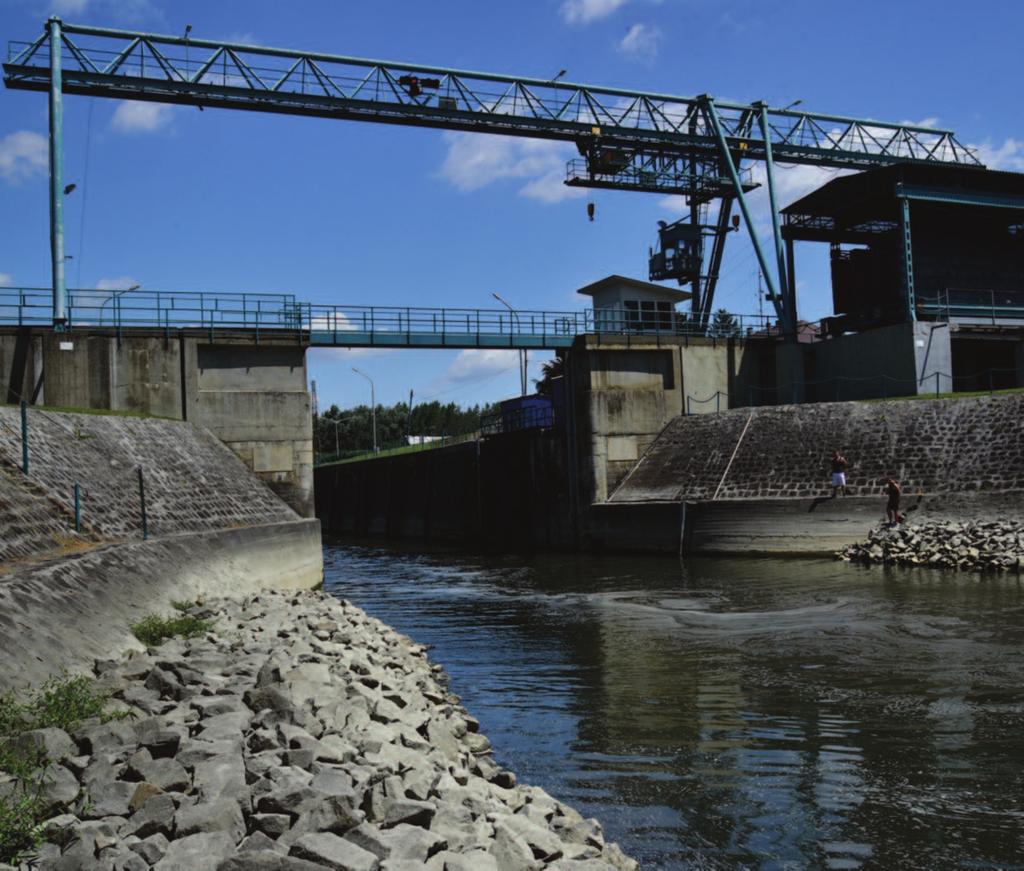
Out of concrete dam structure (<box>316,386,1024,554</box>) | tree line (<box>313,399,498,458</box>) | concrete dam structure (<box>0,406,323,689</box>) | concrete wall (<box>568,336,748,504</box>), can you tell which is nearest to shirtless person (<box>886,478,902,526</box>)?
concrete dam structure (<box>316,386,1024,554</box>)

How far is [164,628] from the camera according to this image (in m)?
12.3

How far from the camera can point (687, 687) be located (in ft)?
43.9

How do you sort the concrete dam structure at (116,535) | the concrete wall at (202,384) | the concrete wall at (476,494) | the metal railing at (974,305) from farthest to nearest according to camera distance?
the concrete wall at (476,494) < the metal railing at (974,305) < the concrete wall at (202,384) < the concrete dam structure at (116,535)

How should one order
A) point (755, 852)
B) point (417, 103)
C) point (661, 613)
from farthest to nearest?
point (417, 103) → point (661, 613) → point (755, 852)

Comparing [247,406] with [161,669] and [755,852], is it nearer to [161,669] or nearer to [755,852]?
[161,669]

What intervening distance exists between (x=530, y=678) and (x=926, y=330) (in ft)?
94.5

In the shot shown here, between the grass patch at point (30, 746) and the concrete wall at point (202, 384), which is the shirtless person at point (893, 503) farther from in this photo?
the grass patch at point (30, 746)

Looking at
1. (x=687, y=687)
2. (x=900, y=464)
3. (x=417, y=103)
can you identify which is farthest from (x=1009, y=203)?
(x=687, y=687)

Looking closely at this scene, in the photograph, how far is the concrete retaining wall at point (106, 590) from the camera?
343 inches

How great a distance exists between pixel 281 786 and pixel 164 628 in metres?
6.91

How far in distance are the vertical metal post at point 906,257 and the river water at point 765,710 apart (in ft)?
59.1

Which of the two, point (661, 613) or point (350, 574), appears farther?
point (350, 574)

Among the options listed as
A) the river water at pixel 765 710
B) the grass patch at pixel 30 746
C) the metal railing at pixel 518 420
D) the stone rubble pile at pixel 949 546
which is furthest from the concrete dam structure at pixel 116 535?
the metal railing at pixel 518 420

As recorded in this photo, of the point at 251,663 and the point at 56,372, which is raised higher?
the point at 56,372
